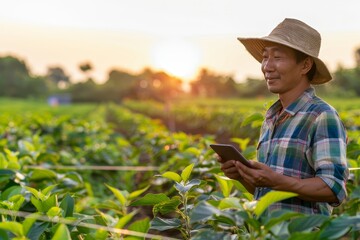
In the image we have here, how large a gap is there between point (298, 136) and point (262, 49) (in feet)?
1.44

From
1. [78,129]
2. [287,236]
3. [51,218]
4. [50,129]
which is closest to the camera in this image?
[287,236]

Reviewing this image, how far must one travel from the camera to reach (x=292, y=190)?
1.80 meters

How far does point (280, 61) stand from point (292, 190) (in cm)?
46

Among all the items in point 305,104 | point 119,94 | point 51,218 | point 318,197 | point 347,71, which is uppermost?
point 305,104

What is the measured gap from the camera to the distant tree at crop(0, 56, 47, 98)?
239ft

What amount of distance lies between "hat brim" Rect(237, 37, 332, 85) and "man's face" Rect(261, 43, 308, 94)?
6 centimetres

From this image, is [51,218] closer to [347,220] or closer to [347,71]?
[347,220]

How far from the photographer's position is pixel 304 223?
1.52m

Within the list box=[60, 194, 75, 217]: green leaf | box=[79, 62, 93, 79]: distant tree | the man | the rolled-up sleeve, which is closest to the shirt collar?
the man

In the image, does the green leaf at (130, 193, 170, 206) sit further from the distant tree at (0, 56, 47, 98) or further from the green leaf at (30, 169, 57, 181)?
the distant tree at (0, 56, 47, 98)

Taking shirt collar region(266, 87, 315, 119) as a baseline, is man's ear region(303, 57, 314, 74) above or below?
above

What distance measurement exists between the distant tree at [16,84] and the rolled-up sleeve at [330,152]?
73.3 metres

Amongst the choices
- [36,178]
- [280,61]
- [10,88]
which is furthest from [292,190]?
[10,88]

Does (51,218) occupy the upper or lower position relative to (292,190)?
lower
